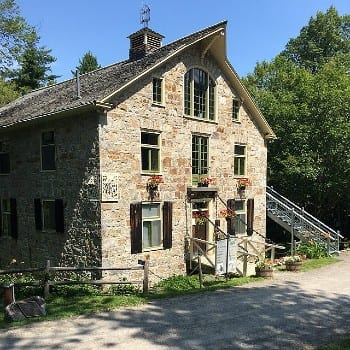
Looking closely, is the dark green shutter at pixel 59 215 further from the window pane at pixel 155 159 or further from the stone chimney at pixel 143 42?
the stone chimney at pixel 143 42

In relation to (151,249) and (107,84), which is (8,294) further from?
(107,84)

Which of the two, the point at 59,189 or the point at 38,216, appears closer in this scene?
the point at 59,189

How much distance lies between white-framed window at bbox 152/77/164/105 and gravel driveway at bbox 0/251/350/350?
766cm

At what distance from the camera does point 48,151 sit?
50.1ft

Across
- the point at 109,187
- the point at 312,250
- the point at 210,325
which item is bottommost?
the point at 312,250

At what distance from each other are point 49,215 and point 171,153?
Answer: 18.2ft

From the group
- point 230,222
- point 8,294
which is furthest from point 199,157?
point 8,294

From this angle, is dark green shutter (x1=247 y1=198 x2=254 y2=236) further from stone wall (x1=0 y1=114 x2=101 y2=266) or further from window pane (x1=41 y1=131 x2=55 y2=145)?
window pane (x1=41 y1=131 x2=55 y2=145)

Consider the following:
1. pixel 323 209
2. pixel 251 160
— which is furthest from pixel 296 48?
pixel 251 160

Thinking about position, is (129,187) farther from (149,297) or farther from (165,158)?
(149,297)

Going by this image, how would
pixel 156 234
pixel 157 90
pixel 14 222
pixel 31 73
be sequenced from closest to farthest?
pixel 156 234 < pixel 157 90 < pixel 14 222 < pixel 31 73

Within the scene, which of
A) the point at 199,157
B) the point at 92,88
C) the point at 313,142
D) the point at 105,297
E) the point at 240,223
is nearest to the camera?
the point at 105,297

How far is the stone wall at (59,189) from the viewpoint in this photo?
13586 millimetres

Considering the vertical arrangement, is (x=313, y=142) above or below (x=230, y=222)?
above
